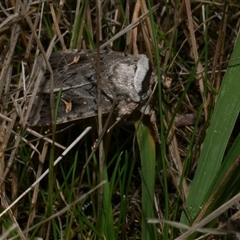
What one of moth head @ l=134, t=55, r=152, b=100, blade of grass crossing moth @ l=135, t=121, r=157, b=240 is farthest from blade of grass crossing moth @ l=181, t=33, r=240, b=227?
moth head @ l=134, t=55, r=152, b=100

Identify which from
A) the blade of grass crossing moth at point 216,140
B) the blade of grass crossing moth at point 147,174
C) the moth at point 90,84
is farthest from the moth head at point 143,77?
the blade of grass crossing moth at point 216,140

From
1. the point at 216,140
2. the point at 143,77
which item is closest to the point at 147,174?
the point at 216,140

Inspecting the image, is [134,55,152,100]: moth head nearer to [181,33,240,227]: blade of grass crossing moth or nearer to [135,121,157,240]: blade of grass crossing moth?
[135,121,157,240]: blade of grass crossing moth

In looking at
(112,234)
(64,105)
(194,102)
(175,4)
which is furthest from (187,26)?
(112,234)

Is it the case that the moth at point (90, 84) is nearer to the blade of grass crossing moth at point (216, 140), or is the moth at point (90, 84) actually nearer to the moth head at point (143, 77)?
the moth head at point (143, 77)

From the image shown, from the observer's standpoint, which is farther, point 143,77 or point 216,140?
point 143,77

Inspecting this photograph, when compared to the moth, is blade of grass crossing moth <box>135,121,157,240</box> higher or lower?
lower

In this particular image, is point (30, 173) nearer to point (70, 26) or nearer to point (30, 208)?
point (30, 208)

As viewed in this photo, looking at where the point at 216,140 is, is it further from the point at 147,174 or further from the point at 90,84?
the point at 90,84
